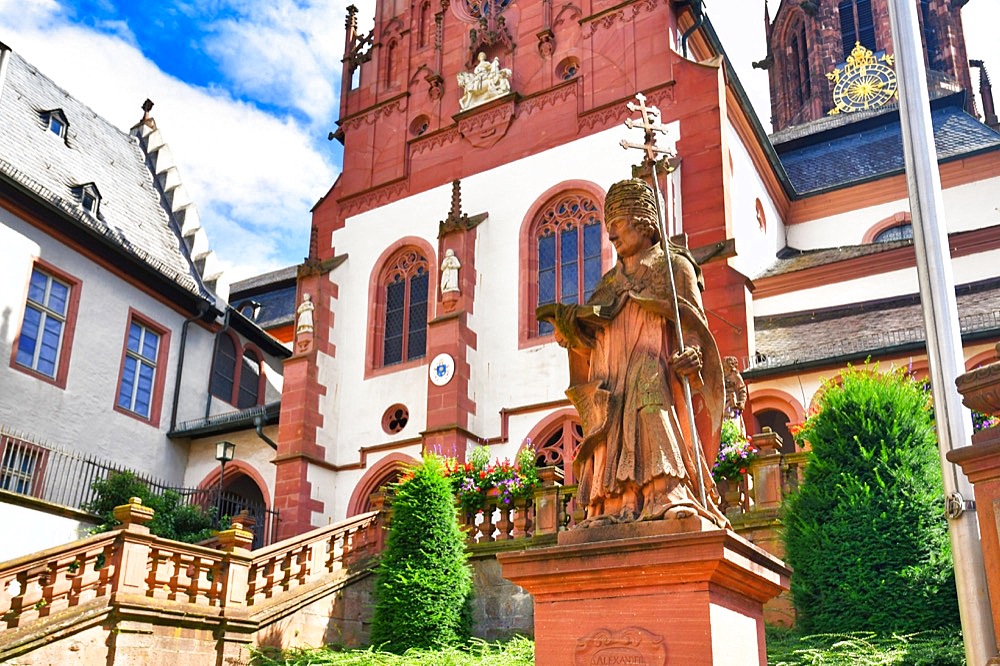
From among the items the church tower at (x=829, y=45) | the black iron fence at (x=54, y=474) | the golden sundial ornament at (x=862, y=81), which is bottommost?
the black iron fence at (x=54, y=474)

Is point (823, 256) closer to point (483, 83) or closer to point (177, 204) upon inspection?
point (483, 83)

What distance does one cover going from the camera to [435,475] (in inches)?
555

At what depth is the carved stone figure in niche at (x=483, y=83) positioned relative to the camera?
967 inches

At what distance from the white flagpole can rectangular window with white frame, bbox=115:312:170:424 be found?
65.5ft

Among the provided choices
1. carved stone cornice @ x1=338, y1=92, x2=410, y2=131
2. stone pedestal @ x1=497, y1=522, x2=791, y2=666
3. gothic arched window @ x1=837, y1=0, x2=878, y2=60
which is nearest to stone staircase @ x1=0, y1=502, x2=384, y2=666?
stone pedestal @ x1=497, y1=522, x2=791, y2=666

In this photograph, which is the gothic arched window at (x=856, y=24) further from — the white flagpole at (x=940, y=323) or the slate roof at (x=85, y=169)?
the white flagpole at (x=940, y=323)

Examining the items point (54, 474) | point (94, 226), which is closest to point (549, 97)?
point (94, 226)

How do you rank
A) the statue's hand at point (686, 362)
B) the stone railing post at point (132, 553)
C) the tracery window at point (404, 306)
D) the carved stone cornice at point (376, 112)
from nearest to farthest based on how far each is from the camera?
1. the statue's hand at point (686, 362)
2. the stone railing post at point (132, 553)
3. the tracery window at point (404, 306)
4. the carved stone cornice at point (376, 112)

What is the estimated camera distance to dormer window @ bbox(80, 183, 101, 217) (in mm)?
24594

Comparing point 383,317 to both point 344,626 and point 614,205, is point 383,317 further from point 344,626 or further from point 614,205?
point 614,205

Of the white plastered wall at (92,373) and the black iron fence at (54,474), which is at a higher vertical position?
the white plastered wall at (92,373)

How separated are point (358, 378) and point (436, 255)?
3434 millimetres

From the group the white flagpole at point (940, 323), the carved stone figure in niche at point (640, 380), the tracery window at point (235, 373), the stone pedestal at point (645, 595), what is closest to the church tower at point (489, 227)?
the tracery window at point (235, 373)

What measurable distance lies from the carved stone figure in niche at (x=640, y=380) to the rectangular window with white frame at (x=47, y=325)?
17.8m
